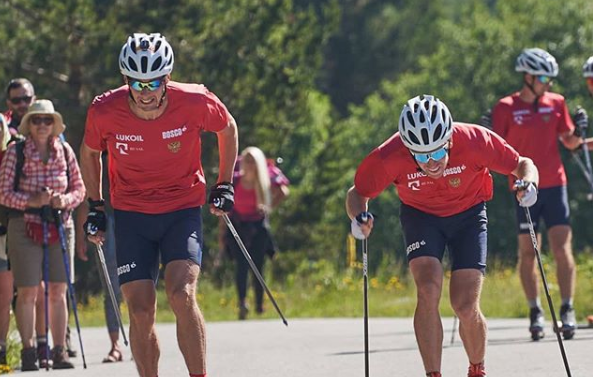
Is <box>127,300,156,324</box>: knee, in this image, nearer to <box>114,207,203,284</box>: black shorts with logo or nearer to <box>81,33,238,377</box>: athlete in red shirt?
<box>81,33,238,377</box>: athlete in red shirt

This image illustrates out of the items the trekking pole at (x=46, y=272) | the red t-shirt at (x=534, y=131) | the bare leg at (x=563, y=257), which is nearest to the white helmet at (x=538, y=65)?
the red t-shirt at (x=534, y=131)

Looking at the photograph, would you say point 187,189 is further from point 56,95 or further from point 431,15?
point 431,15

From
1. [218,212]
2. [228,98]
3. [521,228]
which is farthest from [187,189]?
[228,98]

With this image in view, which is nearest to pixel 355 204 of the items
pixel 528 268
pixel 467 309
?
pixel 467 309

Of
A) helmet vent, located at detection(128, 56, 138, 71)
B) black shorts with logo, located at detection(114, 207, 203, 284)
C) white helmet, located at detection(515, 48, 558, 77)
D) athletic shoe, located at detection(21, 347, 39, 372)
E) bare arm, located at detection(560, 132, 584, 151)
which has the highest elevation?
white helmet, located at detection(515, 48, 558, 77)

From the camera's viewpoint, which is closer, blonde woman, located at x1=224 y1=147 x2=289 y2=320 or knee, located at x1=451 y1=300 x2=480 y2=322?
knee, located at x1=451 y1=300 x2=480 y2=322

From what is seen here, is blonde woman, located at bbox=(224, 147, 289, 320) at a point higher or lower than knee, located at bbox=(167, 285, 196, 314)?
higher

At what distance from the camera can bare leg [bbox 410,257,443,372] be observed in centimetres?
978

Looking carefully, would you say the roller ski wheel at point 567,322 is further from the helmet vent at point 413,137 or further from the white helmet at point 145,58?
the white helmet at point 145,58

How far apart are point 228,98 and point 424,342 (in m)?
22.6

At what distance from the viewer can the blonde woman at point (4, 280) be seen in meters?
12.9

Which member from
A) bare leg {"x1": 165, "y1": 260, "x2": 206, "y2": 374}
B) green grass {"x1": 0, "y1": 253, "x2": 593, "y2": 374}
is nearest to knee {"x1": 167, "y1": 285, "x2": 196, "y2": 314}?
bare leg {"x1": 165, "y1": 260, "x2": 206, "y2": 374}

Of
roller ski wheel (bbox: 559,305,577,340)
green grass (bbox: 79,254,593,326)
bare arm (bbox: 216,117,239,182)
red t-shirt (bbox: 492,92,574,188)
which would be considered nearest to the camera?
bare arm (bbox: 216,117,239,182)

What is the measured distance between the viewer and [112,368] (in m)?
13.0
